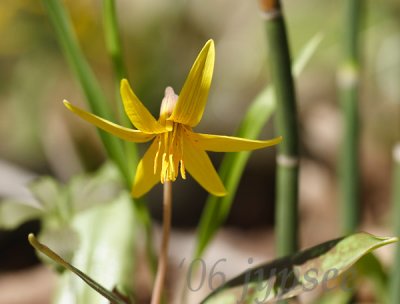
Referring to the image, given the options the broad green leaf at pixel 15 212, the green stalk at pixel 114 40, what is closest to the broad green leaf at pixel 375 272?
the green stalk at pixel 114 40

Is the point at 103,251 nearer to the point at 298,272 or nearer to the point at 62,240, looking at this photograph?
the point at 62,240

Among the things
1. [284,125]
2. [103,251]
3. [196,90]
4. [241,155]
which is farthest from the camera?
[103,251]

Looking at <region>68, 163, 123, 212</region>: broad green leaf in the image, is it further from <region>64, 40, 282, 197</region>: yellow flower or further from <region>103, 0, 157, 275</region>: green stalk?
<region>64, 40, 282, 197</region>: yellow flower

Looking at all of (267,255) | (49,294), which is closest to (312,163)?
(267,255)

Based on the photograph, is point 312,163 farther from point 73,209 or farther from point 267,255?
point 73,209

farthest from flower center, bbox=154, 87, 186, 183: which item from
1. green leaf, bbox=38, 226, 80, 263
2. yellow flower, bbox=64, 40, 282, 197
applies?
green leaf, bbox=38, 226, 80, 263

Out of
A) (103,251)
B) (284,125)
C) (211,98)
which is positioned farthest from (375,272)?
(211,98)

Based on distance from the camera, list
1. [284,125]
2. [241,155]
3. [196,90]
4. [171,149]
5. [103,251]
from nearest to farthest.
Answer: [196,90], [171,149], [284,125], [241,155], [103,251]
